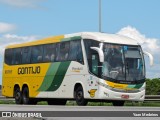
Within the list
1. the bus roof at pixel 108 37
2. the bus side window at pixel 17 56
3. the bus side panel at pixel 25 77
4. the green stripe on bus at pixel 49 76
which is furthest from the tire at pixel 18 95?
the bus roof at pixel 108 37

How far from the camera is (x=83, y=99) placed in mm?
Answer: 25547

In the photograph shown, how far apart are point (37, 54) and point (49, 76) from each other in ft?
5.74

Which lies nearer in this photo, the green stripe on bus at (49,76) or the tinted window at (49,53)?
the green stripe on bus at (49,76)

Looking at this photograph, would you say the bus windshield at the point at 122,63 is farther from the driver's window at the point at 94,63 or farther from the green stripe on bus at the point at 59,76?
the green stripe on bus at the point at 59,76

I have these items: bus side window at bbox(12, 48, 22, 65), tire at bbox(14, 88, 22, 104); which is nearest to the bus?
tire at bbox(14, 88, 22, 104)

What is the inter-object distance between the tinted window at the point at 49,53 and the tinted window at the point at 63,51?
51 centimetres

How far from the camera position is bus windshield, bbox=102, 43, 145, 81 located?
82.1ft

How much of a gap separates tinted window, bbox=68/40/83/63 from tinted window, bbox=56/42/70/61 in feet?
1.24

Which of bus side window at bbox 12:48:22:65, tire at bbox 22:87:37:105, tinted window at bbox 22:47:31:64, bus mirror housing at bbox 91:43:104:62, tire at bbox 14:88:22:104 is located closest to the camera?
bus mirror housing at bbox 91:43:104:62

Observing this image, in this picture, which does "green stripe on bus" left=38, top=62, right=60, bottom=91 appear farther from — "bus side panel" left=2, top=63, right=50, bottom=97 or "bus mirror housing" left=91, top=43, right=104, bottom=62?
"bus mirror housing" left=91, top=43, right=104, bottom=62

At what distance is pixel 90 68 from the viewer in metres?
25.1

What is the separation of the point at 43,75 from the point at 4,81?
5234 mm

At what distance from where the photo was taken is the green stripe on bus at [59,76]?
89.0 ft

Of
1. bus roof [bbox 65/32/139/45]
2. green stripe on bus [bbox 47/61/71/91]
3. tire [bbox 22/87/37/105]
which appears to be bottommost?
tire [bbox 22/87/37/105]
